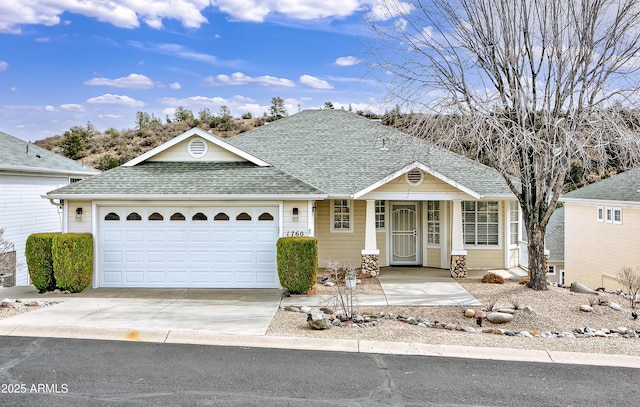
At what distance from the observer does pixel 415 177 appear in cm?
1519

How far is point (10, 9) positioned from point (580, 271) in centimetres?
2733

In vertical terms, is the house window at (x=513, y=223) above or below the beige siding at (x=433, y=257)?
above

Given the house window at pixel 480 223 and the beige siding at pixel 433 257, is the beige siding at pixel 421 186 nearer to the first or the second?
the house window at pixel 480 223

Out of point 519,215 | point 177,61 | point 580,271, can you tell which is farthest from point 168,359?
point 177,61

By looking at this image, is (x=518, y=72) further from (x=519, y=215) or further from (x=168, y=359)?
(x=168, y=359)

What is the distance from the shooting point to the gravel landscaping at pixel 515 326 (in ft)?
27.5

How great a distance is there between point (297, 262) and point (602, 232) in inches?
609

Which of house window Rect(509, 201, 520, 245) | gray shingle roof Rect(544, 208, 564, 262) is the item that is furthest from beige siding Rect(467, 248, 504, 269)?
gray shingle roof Rect(544, 208, 564, 262)

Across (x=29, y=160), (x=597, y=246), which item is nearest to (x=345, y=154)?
(x=29, y=160)

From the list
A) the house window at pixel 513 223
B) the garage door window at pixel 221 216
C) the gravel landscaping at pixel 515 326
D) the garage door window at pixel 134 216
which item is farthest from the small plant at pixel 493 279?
the garage door window at pixel 134 216

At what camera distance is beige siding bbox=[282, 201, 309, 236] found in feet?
43.3

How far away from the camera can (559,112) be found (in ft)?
38.8

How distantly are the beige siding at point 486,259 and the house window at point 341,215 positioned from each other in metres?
4.18

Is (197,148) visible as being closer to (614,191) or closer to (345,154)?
(345,154)
